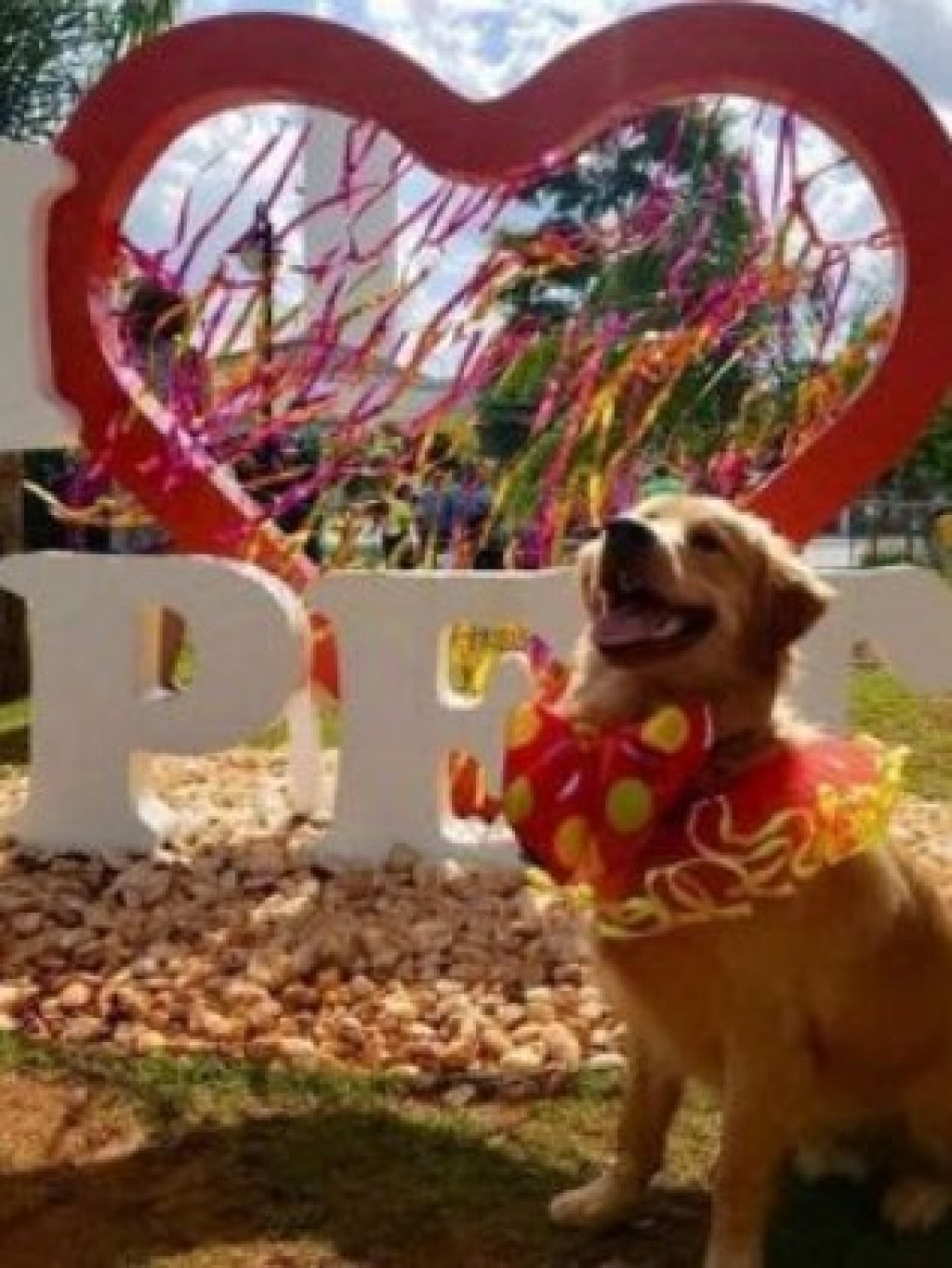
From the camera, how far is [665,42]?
7301 mm

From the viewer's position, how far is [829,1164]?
14.4ft

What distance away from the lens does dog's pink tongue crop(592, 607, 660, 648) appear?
381cm

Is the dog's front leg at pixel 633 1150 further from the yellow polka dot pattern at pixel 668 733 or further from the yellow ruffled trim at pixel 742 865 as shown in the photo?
the yellow polka dot pattern at pixel 668 733

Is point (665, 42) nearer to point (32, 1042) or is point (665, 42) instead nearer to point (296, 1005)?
point (296, 1005)

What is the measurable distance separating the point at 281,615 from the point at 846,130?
2851 millimetres

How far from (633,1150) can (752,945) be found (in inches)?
29.7

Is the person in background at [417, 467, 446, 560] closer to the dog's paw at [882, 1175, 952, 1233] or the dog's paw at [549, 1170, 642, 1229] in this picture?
the dog's paw at [549, 1170, 642, 1229]

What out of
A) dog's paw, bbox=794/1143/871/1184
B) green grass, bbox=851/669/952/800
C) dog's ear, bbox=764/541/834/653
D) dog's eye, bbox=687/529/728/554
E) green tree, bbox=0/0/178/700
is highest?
green tree, bbox=0/0/178/700

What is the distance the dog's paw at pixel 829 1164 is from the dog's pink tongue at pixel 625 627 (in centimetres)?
130

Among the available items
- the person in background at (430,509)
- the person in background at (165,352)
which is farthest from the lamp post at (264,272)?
the person in background at (430,509)

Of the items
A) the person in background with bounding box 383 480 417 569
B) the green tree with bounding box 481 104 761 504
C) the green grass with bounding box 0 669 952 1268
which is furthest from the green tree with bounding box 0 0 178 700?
the green grass with bounding box 0 669 952 1268

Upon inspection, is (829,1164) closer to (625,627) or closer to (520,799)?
(520,799)

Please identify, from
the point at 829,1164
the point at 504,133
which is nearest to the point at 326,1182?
the point at 829,1164

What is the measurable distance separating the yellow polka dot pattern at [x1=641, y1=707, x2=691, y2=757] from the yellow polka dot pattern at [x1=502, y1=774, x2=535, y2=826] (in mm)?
288
